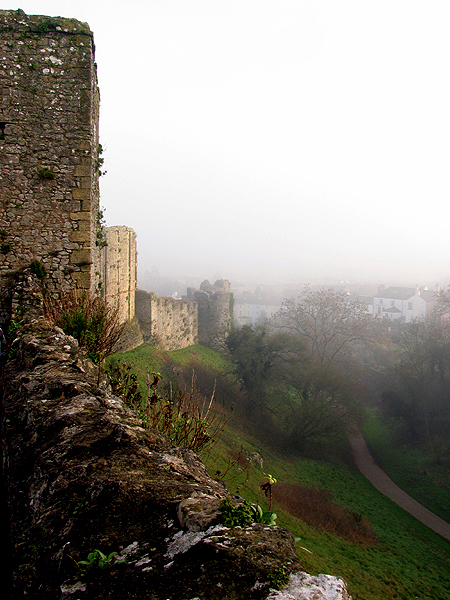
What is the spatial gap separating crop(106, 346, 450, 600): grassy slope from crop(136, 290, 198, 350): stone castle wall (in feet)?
6.59

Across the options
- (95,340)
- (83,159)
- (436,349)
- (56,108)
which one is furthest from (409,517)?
(56,108)

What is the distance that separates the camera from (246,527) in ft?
4.94

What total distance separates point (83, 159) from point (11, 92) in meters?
1.66

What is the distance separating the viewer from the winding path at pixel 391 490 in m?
14.7

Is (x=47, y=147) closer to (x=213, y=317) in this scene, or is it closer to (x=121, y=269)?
(x=121, y=269)

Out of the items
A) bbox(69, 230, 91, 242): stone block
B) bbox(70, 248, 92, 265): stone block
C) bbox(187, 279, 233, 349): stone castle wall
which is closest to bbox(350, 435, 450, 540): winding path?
bbox(187, 279, 233, 349): stone castle wall

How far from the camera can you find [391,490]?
17.4 metres

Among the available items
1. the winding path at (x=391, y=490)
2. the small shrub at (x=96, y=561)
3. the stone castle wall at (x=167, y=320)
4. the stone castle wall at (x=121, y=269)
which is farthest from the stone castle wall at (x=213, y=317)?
the small shrub at (x=96, y=561)

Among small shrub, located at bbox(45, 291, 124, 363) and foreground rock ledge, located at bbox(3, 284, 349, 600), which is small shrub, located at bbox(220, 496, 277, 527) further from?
small shrub, located at bbox(45, 291, 124, 363)

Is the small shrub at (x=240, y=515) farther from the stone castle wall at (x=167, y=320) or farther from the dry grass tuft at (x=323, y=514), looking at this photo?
the stone castle wall at (x=167, y=320)

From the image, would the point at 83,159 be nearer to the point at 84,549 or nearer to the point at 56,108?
the point at 56,108

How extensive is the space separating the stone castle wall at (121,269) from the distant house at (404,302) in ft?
125

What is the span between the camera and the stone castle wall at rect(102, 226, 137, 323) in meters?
17.5

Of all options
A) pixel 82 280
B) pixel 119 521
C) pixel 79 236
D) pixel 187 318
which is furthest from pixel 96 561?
pixel 187 318
